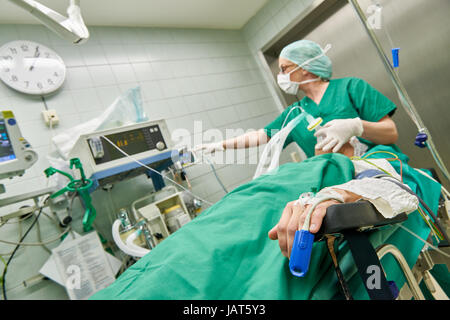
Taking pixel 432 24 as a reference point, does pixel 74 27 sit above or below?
above

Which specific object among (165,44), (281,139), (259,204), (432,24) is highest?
(165,44)

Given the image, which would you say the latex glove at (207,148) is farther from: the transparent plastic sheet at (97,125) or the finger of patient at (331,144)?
the finger of patient at (331,144)

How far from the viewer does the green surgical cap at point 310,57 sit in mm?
1422

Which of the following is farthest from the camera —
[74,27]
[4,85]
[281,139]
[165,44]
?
[165,44]

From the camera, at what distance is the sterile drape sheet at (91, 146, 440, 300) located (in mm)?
477

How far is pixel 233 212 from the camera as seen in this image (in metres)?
0.65

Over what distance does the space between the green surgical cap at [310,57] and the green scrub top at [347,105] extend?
0.10 m

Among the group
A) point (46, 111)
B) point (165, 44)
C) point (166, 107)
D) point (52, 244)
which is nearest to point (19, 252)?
point (52, 244)

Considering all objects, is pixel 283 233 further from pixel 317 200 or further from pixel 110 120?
pixel 110 120

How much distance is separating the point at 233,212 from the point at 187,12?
2366 mm

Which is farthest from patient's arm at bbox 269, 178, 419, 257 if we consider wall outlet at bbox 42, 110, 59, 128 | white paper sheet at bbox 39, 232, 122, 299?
wall outlet at bbox 42, 110, 59, 128

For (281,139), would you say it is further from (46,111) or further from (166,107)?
(46,111)

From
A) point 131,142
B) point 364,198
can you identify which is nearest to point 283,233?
point 364,198

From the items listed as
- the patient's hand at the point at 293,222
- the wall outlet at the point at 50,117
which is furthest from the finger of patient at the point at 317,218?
the wall outlet at the point at 50,117
